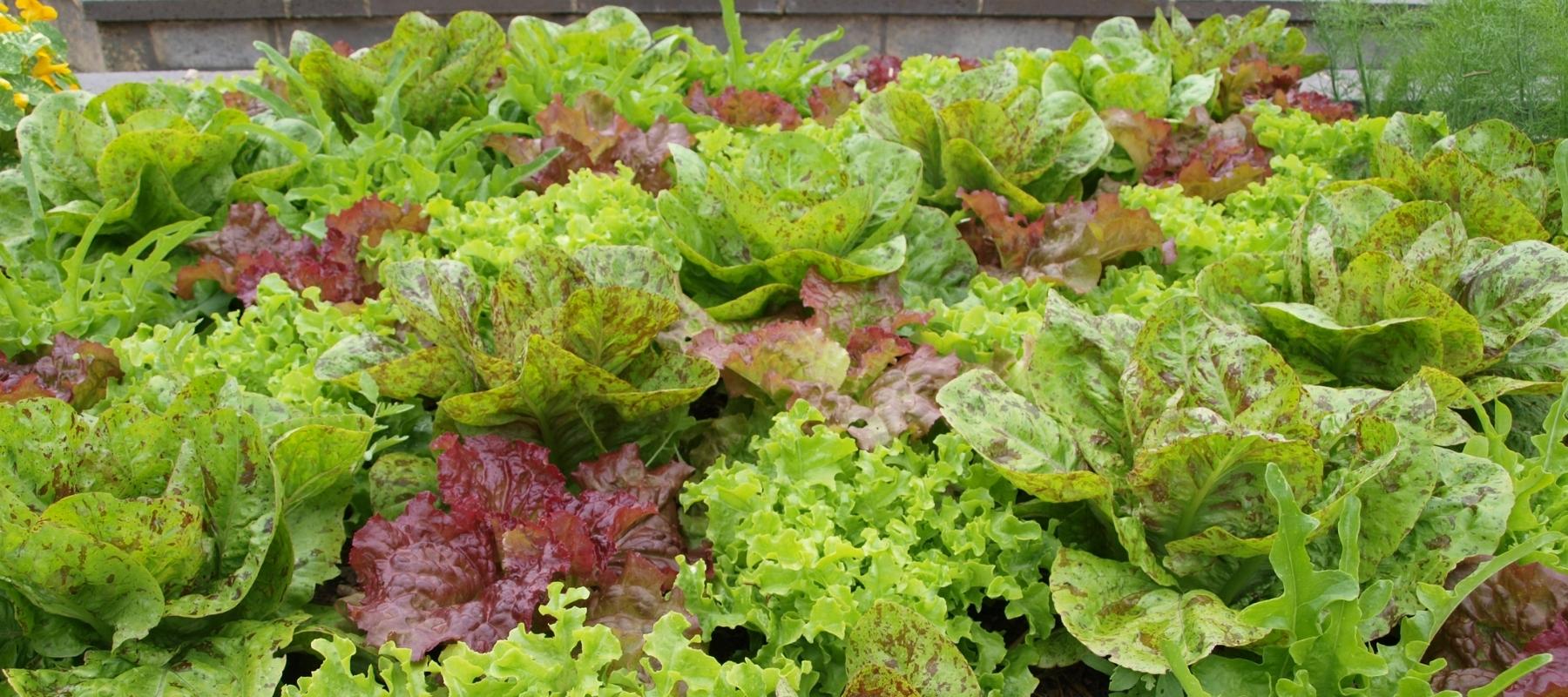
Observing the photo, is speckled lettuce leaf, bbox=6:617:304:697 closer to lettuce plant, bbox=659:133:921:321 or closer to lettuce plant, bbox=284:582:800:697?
lettuce plant, bbox=284:582:800:697

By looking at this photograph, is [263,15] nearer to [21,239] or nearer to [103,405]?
[21,239]

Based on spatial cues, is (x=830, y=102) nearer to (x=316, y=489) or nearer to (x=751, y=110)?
(x=751, y=110)

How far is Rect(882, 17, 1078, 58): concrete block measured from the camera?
7.73 meters

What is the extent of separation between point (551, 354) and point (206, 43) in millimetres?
6932

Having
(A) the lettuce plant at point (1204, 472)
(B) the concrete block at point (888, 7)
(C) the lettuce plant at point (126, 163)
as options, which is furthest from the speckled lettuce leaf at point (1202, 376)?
(B) the concrete block at point (888, 7)

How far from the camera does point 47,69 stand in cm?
374

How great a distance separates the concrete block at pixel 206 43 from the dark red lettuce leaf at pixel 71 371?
5763 millimetres

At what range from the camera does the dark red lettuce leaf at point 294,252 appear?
2.83 meters

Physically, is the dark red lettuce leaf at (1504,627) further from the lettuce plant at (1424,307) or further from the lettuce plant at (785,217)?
the lettuce plant at (785,217)

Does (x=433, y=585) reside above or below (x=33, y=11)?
below

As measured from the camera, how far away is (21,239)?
311 cm

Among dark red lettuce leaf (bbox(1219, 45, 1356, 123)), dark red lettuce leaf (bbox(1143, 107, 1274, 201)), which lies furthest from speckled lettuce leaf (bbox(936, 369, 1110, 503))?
dark red lettuce leaf (bbox(1219, 45, 1356, 123))

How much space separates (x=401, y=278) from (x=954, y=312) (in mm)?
1217

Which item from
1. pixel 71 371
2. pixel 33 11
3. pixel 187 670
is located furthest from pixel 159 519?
pixel 33 11
